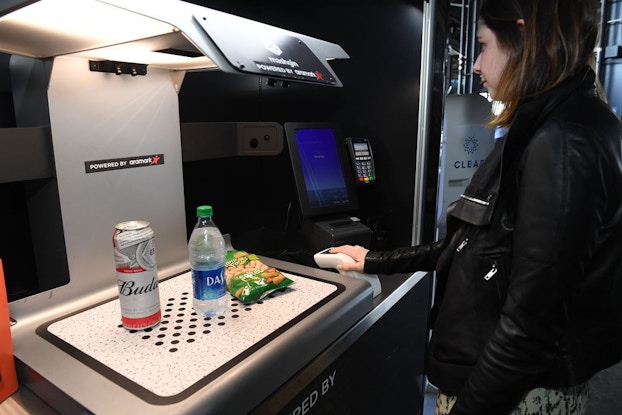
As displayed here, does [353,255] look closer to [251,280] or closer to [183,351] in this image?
[251,280]

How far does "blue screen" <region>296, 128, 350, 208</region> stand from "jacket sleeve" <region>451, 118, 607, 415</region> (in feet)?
2.70

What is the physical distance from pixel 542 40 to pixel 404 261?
2.38 ft

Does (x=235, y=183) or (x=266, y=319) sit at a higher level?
(x=235, y=183)

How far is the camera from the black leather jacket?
0.78 metres

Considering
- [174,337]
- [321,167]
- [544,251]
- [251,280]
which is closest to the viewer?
[544,251]

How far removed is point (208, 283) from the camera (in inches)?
37.4

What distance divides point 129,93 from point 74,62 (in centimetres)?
15

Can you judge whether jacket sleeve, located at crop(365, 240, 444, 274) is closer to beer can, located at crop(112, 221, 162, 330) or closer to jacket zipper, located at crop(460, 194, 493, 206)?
jacket zipper, located at crop(460, 194, 493, 206)

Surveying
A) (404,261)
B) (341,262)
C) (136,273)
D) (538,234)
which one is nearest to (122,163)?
(136,273)

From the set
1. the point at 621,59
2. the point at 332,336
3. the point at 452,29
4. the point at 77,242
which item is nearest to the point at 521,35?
the point at 332,336

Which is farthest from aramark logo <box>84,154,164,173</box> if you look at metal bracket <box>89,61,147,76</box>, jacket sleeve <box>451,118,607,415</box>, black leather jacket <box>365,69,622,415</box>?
jacket sleeve <box>451,118,607,415</box>

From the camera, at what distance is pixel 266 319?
37.9 inches

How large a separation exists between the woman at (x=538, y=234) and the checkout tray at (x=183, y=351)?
1.05ft

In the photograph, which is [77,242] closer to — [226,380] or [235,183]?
[226,380]
